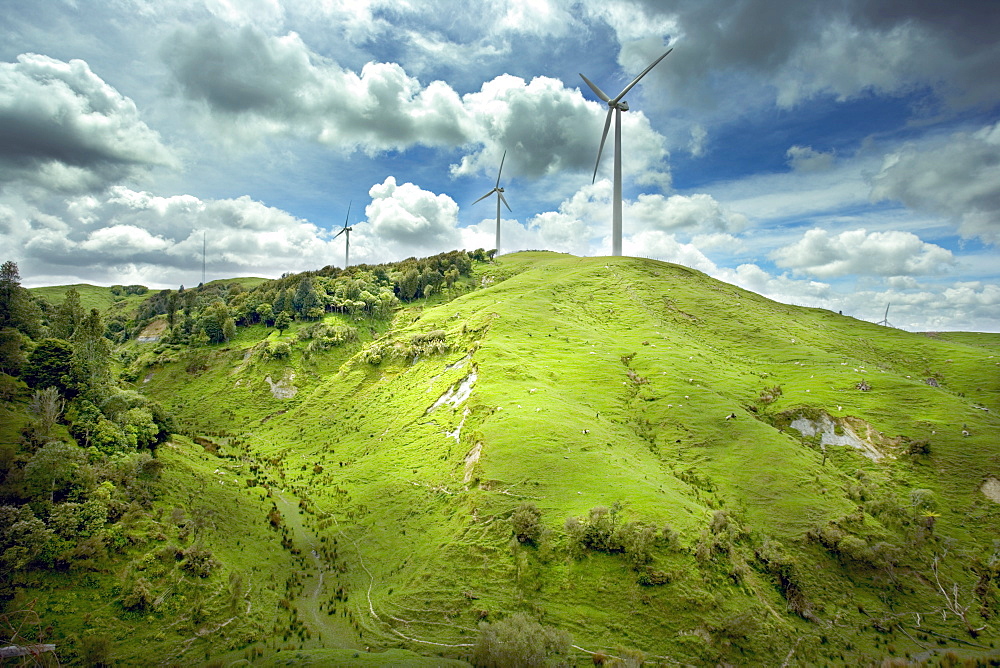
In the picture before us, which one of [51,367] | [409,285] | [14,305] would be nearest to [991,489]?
[51,367]

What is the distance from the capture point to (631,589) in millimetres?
38156

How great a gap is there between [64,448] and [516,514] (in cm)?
4150

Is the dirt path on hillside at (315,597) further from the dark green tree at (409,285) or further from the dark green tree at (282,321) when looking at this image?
the dark green tree at (409,285)

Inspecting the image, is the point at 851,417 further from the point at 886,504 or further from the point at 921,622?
the point at 921,622

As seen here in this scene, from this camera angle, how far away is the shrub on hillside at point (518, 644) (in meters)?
30.1

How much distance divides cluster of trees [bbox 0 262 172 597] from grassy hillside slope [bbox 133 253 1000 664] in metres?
18.3

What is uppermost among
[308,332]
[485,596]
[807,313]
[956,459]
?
[807,313]

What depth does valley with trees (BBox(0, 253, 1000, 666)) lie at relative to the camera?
112 feet

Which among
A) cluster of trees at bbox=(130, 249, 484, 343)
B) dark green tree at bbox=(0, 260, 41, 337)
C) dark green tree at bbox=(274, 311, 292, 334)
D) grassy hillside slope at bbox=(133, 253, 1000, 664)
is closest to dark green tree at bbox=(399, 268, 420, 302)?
cluster of trees at bbox=(130, 249, 484, 343)

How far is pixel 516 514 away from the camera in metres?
44.2

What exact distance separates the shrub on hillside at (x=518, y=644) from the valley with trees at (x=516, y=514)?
0.20 meters

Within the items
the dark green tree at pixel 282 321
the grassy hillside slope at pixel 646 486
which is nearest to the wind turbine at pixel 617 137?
the grassy hillside slope at pixel 646 486

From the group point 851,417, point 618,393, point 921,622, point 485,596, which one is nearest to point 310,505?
point 485,596

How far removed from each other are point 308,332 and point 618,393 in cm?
8995
